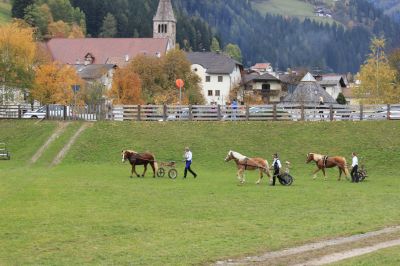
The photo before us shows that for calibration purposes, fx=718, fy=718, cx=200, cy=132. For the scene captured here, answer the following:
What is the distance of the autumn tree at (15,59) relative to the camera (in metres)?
67.5

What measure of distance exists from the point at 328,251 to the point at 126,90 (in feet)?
257

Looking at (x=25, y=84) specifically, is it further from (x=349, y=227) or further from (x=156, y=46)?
(x=156, y=46)

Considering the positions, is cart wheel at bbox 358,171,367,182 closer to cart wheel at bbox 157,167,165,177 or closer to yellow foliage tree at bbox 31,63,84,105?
cart wheel at bbox 157,167,165,177

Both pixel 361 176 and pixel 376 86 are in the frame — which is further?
pixel 376 86

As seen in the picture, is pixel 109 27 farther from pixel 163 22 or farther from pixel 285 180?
pixel 285 180

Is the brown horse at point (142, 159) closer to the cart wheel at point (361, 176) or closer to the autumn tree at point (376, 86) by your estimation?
the cart wheel at point (361, 176)

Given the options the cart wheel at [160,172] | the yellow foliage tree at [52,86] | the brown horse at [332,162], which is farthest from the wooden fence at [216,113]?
the yellow foliage tree at [52,86]

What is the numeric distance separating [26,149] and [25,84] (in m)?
21.6

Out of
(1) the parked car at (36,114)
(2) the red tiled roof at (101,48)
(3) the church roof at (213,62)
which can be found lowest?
(1) the parked car at (36,114)

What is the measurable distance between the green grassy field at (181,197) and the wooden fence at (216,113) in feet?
7.20

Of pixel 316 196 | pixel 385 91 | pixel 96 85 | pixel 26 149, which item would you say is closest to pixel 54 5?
pixel 96 85

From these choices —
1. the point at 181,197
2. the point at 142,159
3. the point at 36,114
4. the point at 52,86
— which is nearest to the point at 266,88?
the point at 52,86

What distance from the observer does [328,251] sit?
18.1 meters

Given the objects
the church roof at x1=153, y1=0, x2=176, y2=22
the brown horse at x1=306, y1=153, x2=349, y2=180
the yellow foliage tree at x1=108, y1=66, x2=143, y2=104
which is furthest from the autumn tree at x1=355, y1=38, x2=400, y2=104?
the church roof at x1=153, y1=0, x2=176, y2=22
